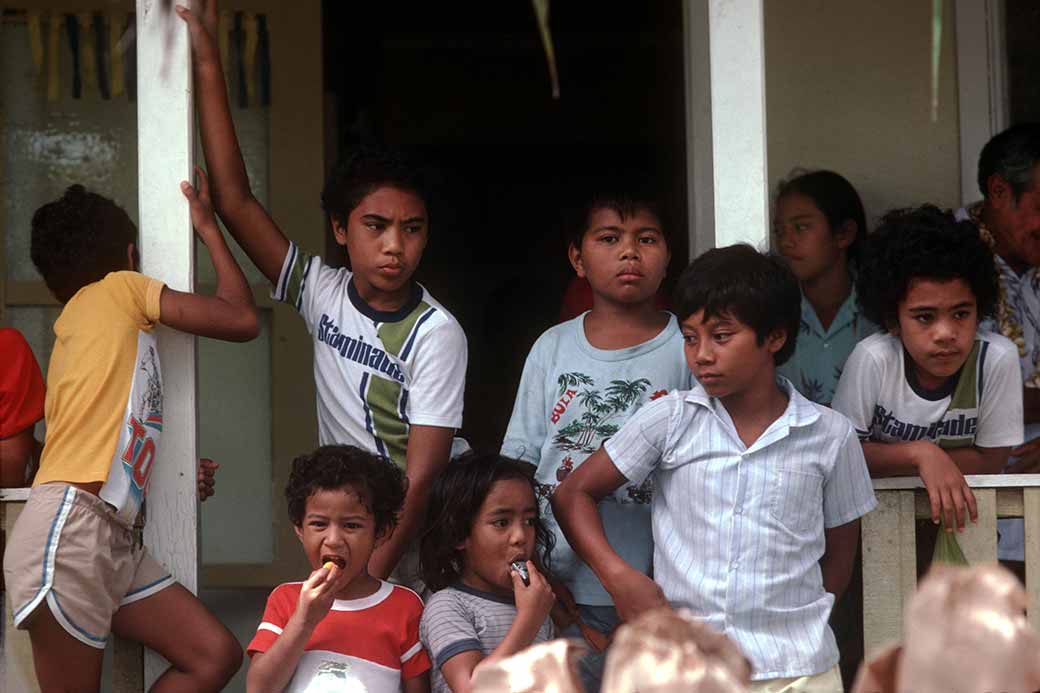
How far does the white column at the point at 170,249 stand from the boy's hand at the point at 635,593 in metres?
1.13

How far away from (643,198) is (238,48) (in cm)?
219

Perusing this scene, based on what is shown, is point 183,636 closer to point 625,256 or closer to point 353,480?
point 353,480

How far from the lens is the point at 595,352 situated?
11.2ft

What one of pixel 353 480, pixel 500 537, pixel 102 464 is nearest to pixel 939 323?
pixel 500 537

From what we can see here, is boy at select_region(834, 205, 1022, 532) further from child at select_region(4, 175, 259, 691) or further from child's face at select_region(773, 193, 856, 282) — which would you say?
child at select_region(4, 175, 259, 691)

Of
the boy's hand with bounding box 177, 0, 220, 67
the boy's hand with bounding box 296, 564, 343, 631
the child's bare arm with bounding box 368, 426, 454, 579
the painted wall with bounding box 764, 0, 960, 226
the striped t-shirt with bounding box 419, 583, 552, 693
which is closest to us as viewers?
the boy's hand with bounding box 296, 564, 343, 631

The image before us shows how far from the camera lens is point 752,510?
9.75 feet

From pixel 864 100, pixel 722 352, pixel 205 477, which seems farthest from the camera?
pixel 864 100

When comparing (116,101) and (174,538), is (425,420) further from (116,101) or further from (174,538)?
(116,101)

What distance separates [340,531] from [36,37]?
8.97ft

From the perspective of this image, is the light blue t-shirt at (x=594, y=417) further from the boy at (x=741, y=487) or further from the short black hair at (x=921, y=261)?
the short black hair at (x=921, y=261)

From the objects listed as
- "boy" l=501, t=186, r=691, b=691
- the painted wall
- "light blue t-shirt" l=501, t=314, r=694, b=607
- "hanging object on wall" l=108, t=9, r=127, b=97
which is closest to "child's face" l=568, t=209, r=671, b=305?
"boy" l=501, t=186, r=691, b=691

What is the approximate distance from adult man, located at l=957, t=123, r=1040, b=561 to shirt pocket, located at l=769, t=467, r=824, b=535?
1.29 meters

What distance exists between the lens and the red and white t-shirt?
299cm
